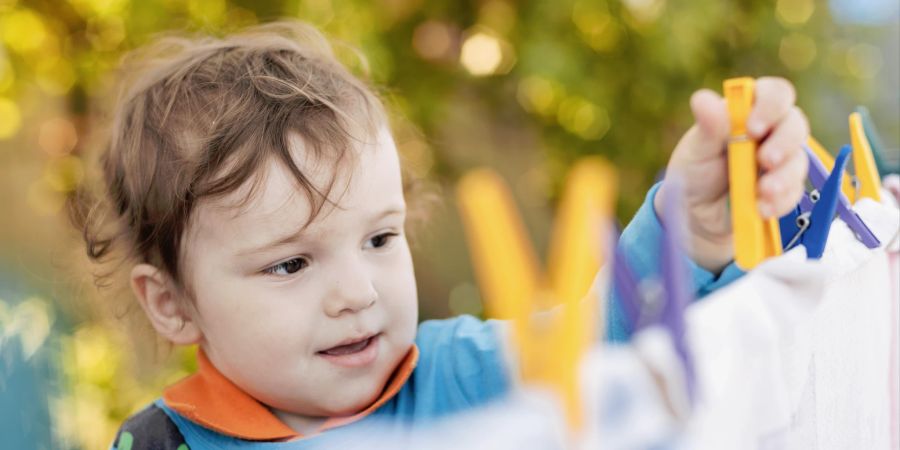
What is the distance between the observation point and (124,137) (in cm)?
100

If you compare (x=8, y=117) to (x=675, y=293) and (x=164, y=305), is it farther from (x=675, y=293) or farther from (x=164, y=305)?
(x=675, y=293)

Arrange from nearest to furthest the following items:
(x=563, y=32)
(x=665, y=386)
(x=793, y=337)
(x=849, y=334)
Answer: (x=665, y=386)
(x=793, y=337)
(x=849, y=334)
(x=563, y=32)

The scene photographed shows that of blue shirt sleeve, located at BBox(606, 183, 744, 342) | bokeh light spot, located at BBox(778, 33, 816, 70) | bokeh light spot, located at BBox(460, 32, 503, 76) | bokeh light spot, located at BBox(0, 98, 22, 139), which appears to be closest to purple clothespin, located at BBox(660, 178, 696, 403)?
blue shirt sleeve, located at BBox(606, 183, 744, 342)

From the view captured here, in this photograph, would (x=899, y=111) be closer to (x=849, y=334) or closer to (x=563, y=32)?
(x=563, y=32)

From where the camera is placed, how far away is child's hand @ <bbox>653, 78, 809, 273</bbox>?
0.53 metres

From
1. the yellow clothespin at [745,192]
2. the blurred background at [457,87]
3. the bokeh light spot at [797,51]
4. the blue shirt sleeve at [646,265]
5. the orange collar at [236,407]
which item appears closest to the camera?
the yellow clothespin at [745,192]

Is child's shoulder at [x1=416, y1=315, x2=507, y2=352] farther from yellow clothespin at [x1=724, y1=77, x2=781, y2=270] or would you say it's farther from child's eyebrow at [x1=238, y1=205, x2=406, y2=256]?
yellow clothespin at [x1=724, y1=77, x2=781, y2=270]

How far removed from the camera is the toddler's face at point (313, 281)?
832 millimetres

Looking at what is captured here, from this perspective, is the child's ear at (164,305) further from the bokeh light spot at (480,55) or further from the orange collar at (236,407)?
the bokeh light spot at (480,55)

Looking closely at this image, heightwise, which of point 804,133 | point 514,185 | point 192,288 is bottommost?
point 514,185

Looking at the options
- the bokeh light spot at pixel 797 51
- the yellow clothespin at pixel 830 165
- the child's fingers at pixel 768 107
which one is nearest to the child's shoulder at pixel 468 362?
the yellow clothespin at pixel 830 165

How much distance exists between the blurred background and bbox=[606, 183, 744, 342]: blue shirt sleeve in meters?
1.13

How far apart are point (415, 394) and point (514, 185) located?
1.52m

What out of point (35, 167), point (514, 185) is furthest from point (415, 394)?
point (35, 167)
